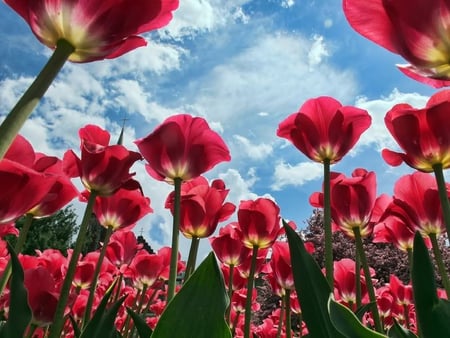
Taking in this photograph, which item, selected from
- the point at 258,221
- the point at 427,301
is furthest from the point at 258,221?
the point at 427,301

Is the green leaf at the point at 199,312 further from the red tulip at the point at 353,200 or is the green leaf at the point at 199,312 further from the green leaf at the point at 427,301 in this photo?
the red tulip at the point at 353,200

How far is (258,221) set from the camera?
5.31 feet

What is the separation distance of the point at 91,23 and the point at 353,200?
0.99 metres

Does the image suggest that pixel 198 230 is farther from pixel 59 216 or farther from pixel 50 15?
pixel 59 216

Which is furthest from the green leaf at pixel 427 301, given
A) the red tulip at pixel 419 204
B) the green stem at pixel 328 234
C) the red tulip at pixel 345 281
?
the red tulip at pixel 345 281

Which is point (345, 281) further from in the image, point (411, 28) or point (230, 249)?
point (411, 28)

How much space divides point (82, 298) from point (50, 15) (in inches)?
68.5

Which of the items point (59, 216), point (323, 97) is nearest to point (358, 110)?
point (323, 97)

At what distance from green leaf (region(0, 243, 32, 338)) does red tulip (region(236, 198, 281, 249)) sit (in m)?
0.92

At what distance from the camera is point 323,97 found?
4.05 ft

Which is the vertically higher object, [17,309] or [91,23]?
[91,23]

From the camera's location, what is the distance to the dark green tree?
22.3 meters

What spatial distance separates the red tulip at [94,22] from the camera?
625 millimetres

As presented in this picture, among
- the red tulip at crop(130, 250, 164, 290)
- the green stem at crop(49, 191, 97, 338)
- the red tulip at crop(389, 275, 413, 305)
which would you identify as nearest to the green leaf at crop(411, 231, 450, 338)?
the green stem at crop(49, 191, 97, 338)
